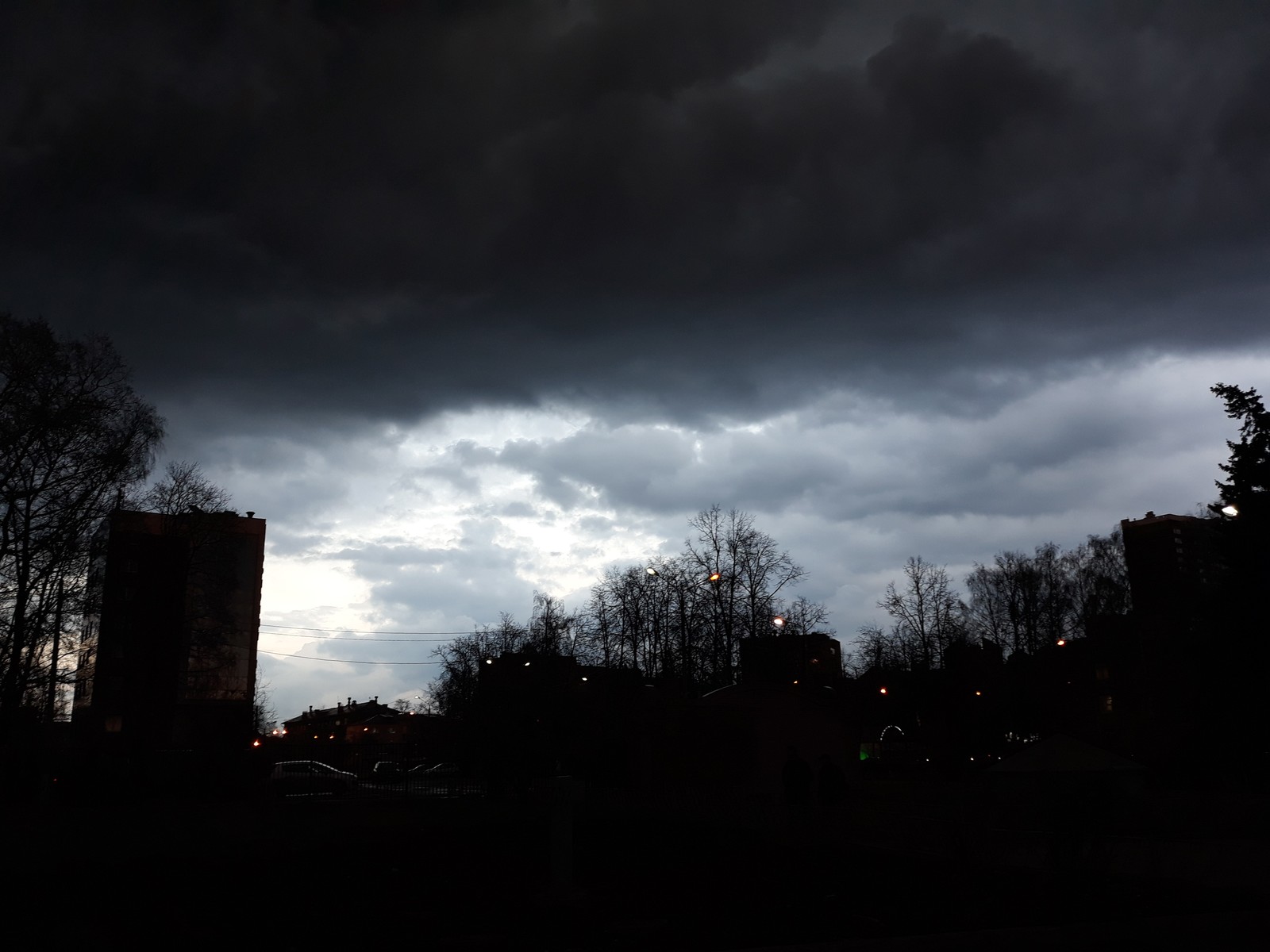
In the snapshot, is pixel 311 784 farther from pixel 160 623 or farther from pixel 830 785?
pixel 830 785

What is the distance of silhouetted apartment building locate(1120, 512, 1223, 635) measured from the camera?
50.8m

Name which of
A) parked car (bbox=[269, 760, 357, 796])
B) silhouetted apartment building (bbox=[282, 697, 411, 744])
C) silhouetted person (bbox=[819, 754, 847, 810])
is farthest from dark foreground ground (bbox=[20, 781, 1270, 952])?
silhouetted apartment building (bbox=[282, 697, 411, 744])

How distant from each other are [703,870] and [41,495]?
21.1 meters

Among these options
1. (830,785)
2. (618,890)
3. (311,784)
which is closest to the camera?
(618,890)

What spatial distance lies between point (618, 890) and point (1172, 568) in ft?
285

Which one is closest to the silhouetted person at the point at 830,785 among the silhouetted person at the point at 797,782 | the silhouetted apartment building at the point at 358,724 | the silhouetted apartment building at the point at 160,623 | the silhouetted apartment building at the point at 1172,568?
the silhouetted person at the point at 797,782

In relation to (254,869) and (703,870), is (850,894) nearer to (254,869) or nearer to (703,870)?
(703,870)

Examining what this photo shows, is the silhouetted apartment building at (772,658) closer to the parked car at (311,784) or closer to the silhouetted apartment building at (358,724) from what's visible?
the parked car at (311,784)

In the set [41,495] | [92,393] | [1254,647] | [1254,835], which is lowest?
[1254,835]

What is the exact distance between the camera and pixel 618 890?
11750 mm

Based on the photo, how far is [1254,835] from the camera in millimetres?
17219

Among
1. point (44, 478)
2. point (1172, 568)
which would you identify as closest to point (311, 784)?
point (44, 478)

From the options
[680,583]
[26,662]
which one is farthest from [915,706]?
[26,662]

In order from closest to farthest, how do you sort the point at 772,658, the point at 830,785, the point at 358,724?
the point at 830,785
the point at 772,658
the point at 358,724
